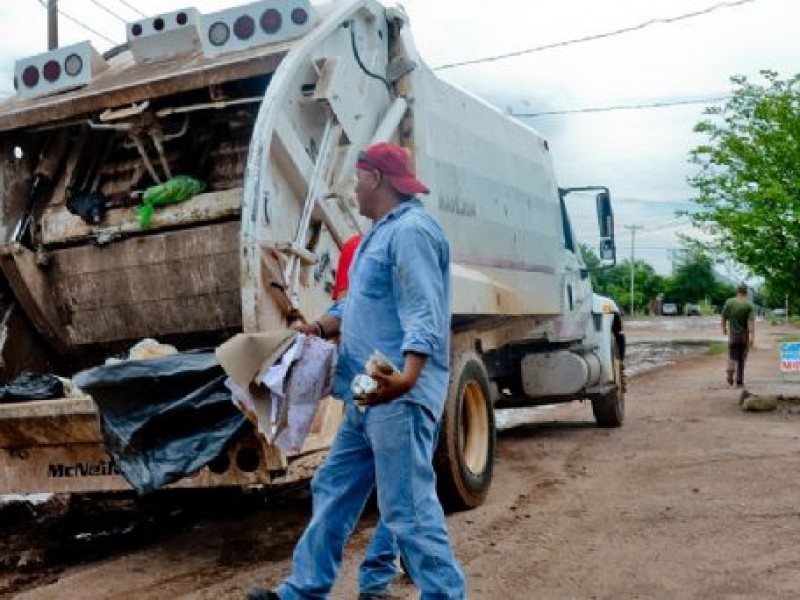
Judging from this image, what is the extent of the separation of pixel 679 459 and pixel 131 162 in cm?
443

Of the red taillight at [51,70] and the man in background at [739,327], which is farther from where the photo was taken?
the man in background at [739,327]

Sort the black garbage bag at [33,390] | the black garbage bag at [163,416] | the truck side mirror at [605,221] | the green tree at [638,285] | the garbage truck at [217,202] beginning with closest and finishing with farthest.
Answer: the black garbage bag at [163,416]
the garbage truck at [217,202]
the black garbage bag at [33,390]
the truck side mirror at [605,221]
the green tree at [638,285]

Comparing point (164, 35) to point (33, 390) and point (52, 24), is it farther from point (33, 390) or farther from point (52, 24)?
point (52, 24)

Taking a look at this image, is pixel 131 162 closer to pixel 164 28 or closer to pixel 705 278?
pixel 164 28

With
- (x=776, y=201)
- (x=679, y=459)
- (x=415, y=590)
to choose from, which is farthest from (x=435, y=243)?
(x=776, y=201)

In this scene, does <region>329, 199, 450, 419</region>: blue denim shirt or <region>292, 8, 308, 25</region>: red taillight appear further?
<region>292, 8, 308, 25</region>: red taillight

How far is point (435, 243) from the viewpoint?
358 cm

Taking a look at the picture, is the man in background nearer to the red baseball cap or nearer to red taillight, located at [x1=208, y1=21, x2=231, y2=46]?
red taillight, located at [x1=208, y1=21, x2=231, y2=46]

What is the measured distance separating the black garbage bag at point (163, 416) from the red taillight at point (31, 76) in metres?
2.24

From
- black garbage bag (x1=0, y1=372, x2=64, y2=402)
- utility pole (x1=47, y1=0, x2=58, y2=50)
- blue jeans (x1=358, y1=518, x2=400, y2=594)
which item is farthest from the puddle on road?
blue jeans (x1=358, y1=518, x2=400, y2=594)

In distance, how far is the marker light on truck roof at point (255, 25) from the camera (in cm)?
532

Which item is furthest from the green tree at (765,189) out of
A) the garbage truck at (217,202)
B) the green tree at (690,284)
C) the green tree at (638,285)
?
the green tree at (690,284)

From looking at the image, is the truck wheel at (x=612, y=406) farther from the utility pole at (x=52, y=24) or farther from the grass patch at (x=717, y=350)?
the grass patch at (x=717, y=350)

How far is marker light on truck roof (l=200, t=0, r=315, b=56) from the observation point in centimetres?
532
